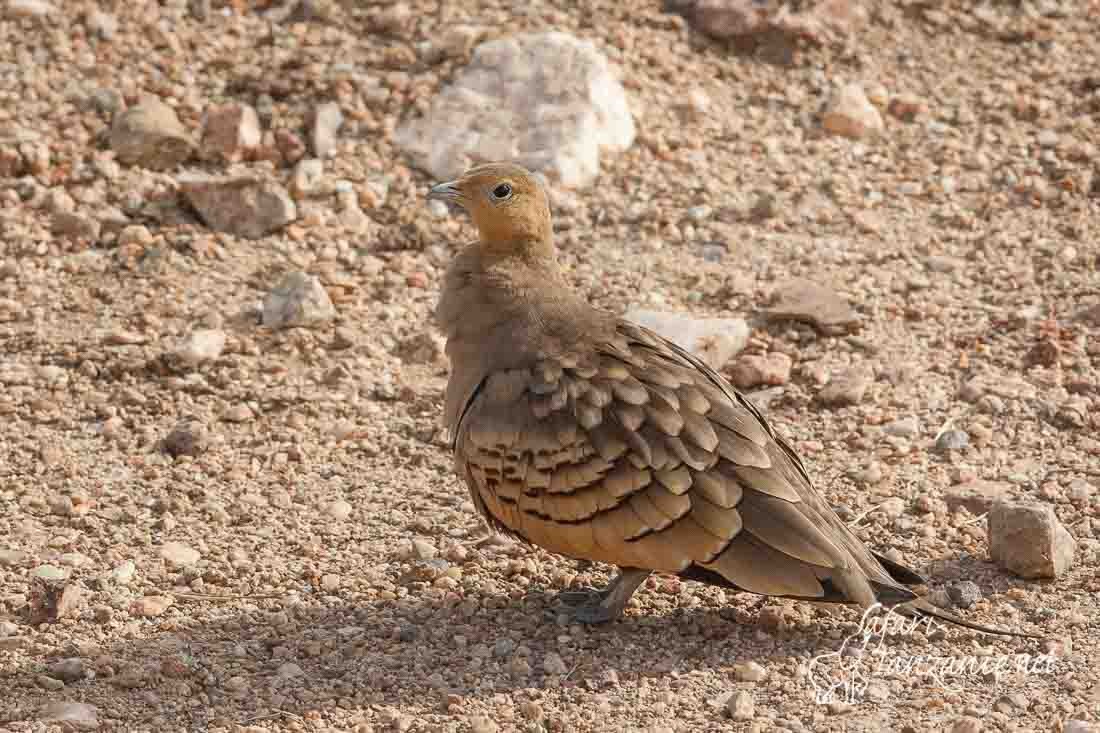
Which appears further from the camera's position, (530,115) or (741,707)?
(530,115)

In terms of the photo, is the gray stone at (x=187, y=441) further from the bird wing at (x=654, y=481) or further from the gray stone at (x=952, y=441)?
the gray stone at (x=952, y=441)

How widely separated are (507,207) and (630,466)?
3.96ft

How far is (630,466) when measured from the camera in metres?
4.65

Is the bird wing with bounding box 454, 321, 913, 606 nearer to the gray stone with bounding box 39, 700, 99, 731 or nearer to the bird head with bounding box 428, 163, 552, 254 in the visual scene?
the bird head with bounding box 428, 163, 552, 254

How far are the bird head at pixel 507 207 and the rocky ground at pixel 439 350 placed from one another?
1049mm

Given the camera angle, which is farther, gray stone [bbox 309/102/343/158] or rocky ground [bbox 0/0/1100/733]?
gray stone [bbox 309/102/343/158]

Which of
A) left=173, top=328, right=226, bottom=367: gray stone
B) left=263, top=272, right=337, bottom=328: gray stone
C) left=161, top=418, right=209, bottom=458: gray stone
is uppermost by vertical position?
left=263, top=272, right=337, bottom=328: gray stone

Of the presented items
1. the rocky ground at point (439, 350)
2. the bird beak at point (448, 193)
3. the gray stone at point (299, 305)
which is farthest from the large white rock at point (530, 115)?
the bird beak at point (448, 193)

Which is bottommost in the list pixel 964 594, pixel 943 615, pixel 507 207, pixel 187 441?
pixel 187 441

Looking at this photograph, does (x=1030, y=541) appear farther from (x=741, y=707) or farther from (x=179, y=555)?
(x=179, y=555)

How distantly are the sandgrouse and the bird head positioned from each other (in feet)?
0.82

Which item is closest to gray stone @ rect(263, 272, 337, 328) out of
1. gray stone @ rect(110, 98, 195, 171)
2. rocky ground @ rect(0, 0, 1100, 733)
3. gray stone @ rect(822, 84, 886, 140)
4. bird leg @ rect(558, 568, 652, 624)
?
rocky ground @ rect(0, 0, 1100, 733)

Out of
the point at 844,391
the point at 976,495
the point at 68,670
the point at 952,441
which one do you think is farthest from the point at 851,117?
the point at 68,670

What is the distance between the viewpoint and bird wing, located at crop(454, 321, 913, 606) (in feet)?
15.0
